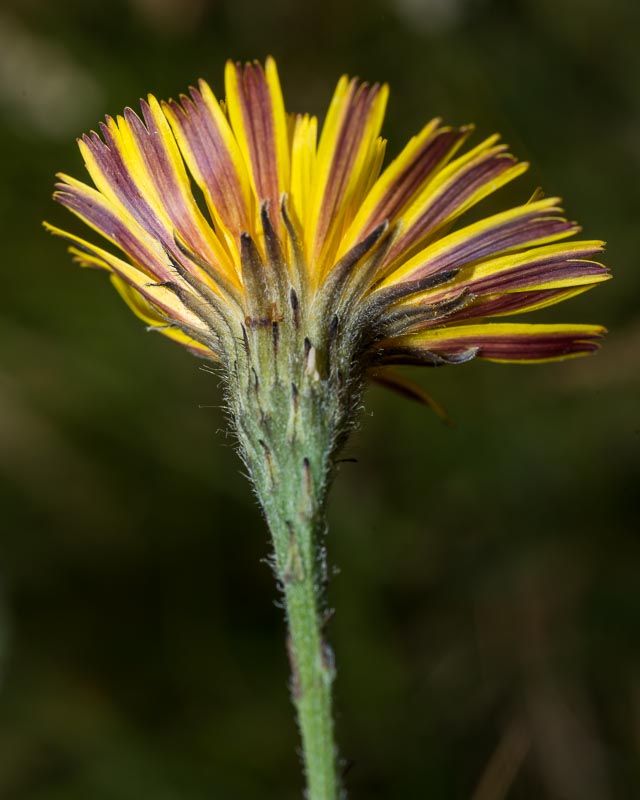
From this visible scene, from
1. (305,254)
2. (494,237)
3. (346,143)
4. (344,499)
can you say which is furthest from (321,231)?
(344,499)

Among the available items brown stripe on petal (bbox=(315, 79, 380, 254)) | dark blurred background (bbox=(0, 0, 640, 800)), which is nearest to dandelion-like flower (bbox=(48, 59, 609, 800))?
brown stripe on petal (bbox=(315, 79, 380, 254))

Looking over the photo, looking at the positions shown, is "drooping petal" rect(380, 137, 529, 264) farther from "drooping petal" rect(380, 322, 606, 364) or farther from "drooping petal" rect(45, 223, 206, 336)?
"drooping petal" rect(45, 223, 206, 336)

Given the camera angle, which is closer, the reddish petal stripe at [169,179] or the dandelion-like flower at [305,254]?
the dandelion-like flower at [305,254]

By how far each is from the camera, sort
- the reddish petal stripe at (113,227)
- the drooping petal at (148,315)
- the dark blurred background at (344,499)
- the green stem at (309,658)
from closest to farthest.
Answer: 1. the green stem at (309,658)
2. the reddish petal stripe at (113,227)
3. the drooping petal at (148,315)
4. the dark blurred background at (344,499)

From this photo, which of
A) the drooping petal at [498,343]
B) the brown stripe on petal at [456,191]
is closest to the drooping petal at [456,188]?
the brown stripe on petal at [456,191]

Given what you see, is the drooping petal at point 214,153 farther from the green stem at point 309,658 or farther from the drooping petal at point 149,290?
the green stem at point 309,658

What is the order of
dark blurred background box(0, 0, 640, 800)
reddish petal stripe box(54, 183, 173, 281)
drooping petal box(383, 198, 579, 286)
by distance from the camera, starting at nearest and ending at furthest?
drooping petal box(383, 198, 579, 286) → reddish petal stripe box(54, 183, 173, 281) → dark blurred background box(0, 0, 640, 800)

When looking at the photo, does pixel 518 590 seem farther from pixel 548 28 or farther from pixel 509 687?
pixel 548 28

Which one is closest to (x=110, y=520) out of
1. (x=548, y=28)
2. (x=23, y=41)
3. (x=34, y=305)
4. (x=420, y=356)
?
(x=34, y=305)
